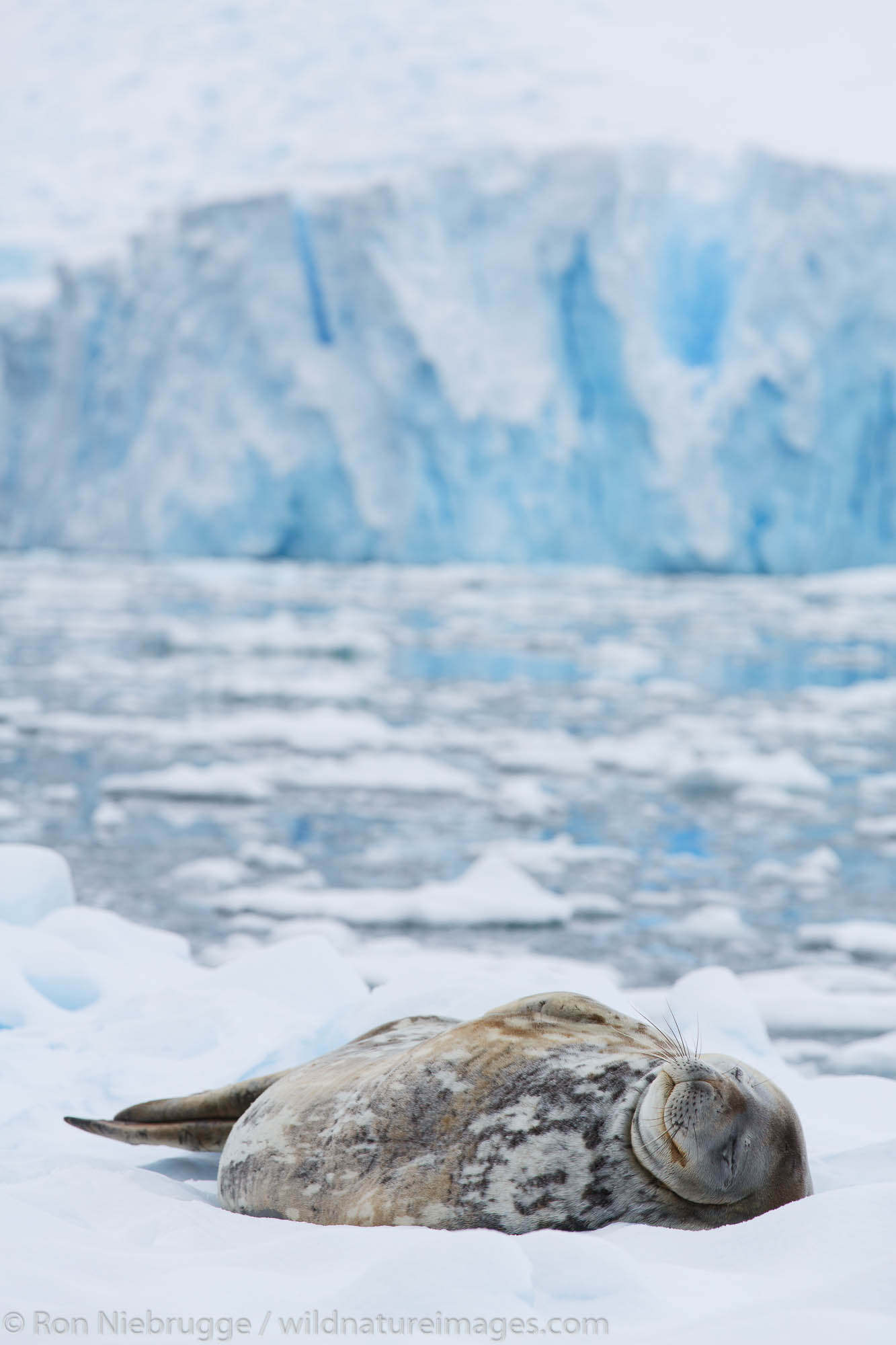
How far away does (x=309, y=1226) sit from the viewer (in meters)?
1.40

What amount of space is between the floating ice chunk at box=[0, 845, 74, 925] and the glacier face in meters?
15.8

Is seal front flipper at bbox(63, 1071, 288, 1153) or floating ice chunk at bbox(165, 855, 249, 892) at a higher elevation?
seal front flipper at bbox(63, 1071, 288, 1153)

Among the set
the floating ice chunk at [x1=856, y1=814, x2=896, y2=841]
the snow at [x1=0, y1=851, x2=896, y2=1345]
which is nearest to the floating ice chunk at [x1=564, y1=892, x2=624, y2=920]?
the snow at [x1=0, y1=851, x2=896, y2=1345]

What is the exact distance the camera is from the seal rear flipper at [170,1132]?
1.89 metres

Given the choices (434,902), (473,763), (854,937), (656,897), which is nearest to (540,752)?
(473,763)

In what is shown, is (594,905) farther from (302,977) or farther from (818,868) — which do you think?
(302,977)

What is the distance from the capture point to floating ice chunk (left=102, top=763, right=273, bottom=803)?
5.77m

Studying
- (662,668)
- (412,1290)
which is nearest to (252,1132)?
(412,1290)

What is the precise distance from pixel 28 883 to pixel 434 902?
52.8 inches

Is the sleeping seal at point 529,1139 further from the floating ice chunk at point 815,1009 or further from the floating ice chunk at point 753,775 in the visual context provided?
the floating ice chunk at point 753,775

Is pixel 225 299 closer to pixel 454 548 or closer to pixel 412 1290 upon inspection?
pixel 454 548

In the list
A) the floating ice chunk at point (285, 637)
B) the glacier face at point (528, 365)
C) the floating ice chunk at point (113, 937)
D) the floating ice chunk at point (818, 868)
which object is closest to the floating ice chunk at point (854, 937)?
the floating ice chunk at point (818, 868)

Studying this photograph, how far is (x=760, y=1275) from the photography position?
48.8 inches

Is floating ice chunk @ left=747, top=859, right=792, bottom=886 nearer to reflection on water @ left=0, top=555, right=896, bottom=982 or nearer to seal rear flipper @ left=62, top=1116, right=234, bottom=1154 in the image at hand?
reflection on water @ left=0, top=555, right=896, bottom=982
